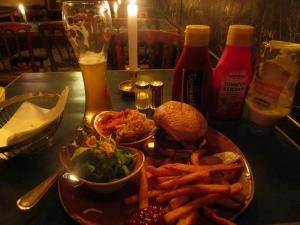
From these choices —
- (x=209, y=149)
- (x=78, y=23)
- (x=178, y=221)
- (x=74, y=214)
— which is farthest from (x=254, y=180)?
(x=78, y=23)

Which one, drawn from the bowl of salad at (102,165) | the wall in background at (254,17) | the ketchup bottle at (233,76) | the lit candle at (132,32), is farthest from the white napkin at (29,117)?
the wall in background at (254,17)

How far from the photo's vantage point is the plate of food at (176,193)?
67cm

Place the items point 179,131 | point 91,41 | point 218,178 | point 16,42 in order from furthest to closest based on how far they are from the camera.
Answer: point 16,42
point 91,41
point 179,131
point 218,178

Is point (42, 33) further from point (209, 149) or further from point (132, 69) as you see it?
point (209, 149)

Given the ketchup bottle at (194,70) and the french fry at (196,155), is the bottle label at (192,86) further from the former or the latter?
the french fry at (196,155)

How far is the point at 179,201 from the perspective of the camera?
2.33 feet

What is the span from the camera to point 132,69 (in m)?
1.45

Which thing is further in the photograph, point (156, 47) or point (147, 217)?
point (156, 47)

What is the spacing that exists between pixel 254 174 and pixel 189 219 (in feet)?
1.10

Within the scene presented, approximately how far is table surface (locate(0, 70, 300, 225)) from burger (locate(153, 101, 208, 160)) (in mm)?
213

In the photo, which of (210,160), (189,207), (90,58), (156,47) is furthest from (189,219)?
(156,47)

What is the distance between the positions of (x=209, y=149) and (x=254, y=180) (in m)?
0.19

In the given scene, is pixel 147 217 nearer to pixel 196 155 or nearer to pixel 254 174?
pixel 196 155

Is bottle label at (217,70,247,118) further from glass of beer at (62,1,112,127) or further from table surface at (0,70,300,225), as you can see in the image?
glass of beer at (62,1,112,127)
